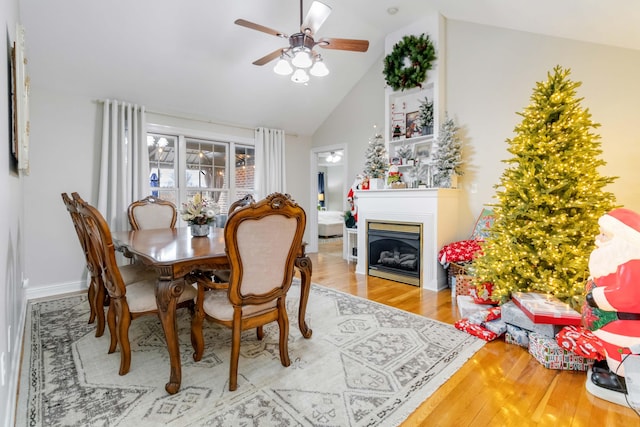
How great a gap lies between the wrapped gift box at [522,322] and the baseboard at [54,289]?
14.8 ft

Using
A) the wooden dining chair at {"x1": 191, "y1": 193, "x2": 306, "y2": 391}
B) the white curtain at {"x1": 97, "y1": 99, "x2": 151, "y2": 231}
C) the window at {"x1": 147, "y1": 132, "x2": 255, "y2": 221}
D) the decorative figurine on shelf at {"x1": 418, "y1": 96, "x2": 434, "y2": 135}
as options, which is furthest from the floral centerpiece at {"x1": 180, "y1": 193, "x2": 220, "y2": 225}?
the decorative figurine on shelf at {"x1": 418, "y1": 96, "x2": 434, "y2": 135}

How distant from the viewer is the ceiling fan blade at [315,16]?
2.44m

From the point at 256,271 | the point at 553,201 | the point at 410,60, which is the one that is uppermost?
the point at 410,60

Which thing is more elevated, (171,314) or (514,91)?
(514,91)

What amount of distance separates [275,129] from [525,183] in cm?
410

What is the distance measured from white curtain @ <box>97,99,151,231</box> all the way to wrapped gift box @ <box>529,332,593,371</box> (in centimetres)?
445

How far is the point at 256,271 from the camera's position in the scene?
174cm

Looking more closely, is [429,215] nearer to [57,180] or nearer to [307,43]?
[307,43]

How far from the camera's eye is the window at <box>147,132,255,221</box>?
4.49m

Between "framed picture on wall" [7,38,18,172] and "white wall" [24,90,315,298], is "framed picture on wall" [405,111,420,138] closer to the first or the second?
"framed picture on wall" [7,38,18,172]

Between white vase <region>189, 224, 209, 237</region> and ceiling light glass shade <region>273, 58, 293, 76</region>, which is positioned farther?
ceiling light glass shade <region>273, 58, 293, 76</region>

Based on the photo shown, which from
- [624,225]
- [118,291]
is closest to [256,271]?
[118,291]

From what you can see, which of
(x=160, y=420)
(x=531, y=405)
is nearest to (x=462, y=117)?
(x=531, y=405)

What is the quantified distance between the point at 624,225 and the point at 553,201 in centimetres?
72
